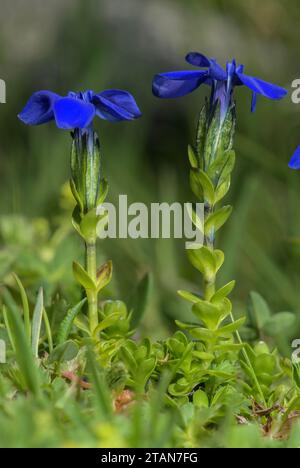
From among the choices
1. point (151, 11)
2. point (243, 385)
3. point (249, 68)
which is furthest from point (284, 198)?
point (243, 385)

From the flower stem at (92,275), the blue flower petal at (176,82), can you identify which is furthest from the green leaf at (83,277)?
the blue flower petal at (176,82)

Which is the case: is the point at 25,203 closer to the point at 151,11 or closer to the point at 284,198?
the point at 284,198

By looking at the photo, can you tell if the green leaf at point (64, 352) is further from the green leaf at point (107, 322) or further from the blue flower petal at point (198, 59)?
the blue flower petal at point (198, 59)

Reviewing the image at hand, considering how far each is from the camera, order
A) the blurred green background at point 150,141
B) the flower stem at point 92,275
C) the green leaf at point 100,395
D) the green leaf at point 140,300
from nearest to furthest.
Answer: the green leaf at point 100,395
the flower stem at point 92,275
the green leaf at point 140,300
the blurred green background at point 150,141

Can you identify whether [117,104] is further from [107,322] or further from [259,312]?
[259,312]

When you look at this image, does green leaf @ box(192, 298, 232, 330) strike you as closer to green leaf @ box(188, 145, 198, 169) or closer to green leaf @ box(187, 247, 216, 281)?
green leaf @ box(187, 247, 216, 281)

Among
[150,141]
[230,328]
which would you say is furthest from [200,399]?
[150,141]

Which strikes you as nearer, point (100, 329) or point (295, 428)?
point (295, 428)
